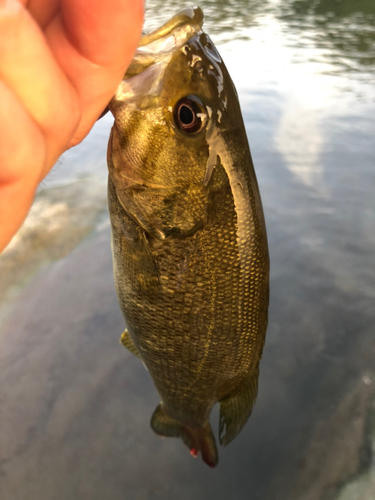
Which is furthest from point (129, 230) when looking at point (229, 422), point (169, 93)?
point (229, 422)

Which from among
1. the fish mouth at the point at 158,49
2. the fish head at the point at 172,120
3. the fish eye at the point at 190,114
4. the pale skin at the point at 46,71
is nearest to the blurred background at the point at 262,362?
the fish head at the point at 172,120

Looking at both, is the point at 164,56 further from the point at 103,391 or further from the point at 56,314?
the point at 56,314

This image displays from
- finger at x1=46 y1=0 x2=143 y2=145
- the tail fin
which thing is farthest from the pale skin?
the tail fin

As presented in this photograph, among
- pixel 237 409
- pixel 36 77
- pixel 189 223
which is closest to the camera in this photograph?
pixel 36 77

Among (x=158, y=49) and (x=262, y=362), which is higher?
(x=158, y=49)

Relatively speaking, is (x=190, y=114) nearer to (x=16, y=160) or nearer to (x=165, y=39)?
(x=165, y=39)

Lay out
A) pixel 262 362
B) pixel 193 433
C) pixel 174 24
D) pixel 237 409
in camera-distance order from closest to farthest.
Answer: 1. pixel 174 24
2. pixel 237 409
3. pixel 193 433
4. pixel 262 362

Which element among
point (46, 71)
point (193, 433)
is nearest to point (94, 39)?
Answer: point (46, 71)
